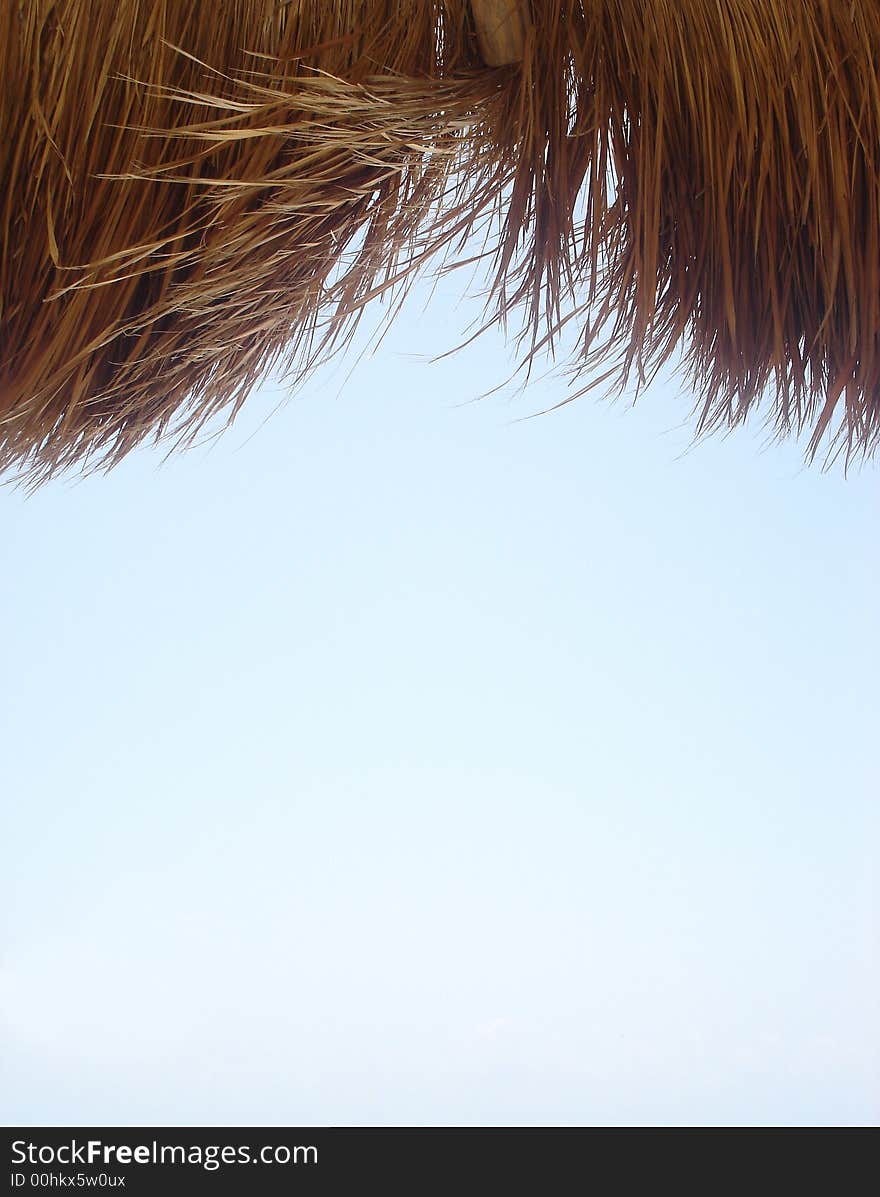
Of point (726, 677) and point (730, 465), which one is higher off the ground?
point (730, 465)

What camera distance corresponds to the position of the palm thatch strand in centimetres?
54

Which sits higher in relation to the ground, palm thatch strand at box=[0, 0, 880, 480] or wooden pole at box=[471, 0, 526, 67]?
wooden pole at box=[471, 0, 526, 67]

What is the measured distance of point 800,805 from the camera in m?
1.95

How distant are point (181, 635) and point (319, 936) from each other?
68 centimetres

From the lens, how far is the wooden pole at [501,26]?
1.85 feet

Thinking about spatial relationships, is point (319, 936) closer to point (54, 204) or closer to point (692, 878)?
point (692, 878)

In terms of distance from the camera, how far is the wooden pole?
0.56m

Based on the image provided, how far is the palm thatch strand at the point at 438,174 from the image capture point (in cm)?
54

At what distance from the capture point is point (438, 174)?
585 millimetres

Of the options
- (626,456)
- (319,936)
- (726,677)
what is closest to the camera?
(319,936)

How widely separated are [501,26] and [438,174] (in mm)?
86

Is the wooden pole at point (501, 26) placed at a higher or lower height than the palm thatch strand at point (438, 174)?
higher

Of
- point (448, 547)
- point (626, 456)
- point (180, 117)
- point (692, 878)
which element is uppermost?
point (626, 456)

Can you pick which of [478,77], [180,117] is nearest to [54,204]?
[180,117]
